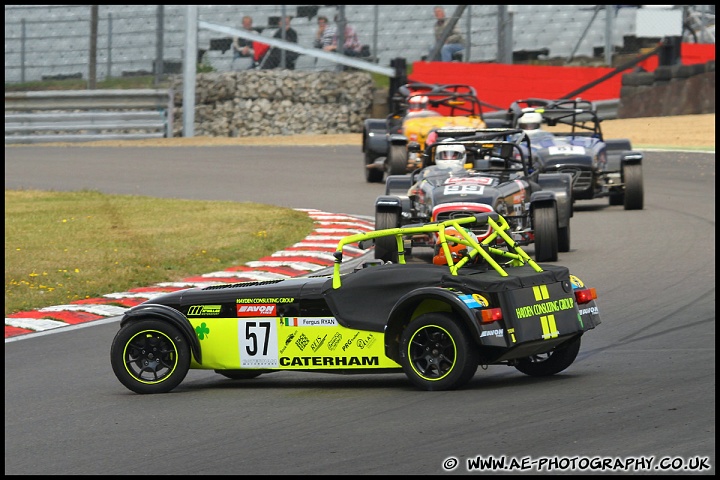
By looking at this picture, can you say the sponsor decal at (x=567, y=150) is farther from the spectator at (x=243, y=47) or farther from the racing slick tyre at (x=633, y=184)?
the spectator at (x=243, y=47)

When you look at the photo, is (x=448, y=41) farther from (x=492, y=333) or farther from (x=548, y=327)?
(x=492, y=333)

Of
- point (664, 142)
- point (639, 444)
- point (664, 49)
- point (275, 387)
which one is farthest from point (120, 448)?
point (664, 49)

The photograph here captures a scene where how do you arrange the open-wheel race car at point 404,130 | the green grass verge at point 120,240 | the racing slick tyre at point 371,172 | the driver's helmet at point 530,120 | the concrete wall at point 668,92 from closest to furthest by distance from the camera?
1. the green grass verge at point 120,240
2. the driver's helmet at point 530,120
3. the open-wheel race car at point 404,130
4. the racing slick tyre at point 371,172
5. the concrete wall at point 668,92

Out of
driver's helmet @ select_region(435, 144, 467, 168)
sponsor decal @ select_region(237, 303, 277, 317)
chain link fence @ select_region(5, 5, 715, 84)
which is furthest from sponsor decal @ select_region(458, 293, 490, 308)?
chain link fence @ select_region(5, 5, 715, 84)

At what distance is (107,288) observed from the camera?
12.8m

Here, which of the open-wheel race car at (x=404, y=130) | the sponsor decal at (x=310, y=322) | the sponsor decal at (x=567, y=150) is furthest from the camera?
the open-wheel race car at (x=404, y=130)

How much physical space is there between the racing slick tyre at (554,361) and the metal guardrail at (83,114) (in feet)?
81.4

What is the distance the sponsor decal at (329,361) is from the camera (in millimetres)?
7910

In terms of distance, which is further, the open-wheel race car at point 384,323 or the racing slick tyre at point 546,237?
the racing slick tyre at point 546,237

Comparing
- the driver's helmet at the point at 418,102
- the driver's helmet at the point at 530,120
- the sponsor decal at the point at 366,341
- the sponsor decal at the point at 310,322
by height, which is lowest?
the sponsor decal at the point at 366,341

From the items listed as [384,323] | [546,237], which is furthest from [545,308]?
[546,237]

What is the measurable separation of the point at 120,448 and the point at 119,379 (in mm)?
1663

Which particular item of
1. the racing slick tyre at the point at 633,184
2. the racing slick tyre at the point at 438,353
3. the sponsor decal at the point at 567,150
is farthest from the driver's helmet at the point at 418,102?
the racing slick tyre at the point at 438,353

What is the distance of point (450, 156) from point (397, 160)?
Result: 6093 millimetres
